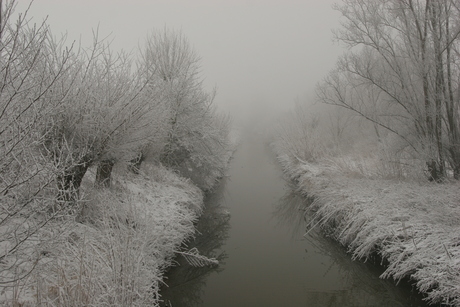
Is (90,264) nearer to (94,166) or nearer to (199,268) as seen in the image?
(199,268)

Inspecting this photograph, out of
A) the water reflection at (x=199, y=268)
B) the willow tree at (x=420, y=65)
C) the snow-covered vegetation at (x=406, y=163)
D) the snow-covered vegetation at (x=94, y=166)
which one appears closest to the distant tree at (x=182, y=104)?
the snow-covered vegetation at (x=94, y=166)

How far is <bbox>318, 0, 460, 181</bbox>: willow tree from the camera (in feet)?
29.1

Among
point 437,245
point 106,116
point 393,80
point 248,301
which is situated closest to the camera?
point 437,245

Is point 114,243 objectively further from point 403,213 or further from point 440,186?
point 440,186

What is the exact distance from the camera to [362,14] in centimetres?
1016

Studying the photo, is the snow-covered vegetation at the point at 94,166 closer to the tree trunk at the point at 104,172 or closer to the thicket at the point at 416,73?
the tree trunk at the point at 104,172

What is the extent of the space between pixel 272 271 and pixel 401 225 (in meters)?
2.97

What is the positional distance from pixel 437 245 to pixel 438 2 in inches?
296

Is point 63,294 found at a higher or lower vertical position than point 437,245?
lower

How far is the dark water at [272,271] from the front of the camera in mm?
5715

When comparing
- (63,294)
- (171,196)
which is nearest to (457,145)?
(171,196)

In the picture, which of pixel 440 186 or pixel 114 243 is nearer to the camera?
pixel 114 243

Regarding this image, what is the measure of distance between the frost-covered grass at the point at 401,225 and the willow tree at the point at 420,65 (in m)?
1.49

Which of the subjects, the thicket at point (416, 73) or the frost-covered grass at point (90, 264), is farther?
the thicket at point (416, 73)
